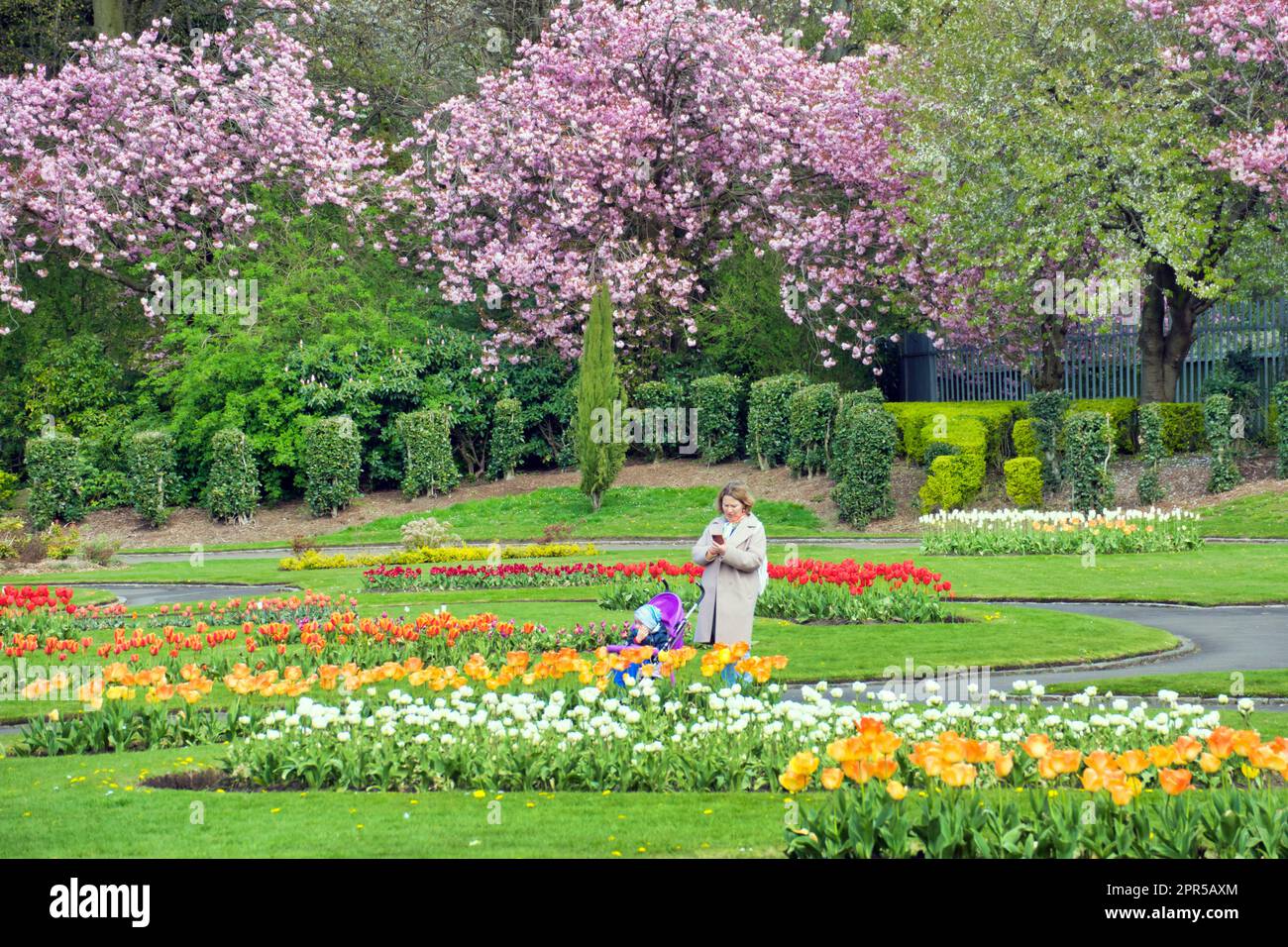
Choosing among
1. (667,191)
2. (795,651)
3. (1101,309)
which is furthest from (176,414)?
(795,651)

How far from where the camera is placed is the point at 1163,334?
103ft

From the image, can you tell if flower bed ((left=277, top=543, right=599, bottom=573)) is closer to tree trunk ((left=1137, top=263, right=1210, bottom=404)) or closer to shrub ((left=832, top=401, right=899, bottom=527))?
shrub ((left=832, top=401, right=899, bottom=527))

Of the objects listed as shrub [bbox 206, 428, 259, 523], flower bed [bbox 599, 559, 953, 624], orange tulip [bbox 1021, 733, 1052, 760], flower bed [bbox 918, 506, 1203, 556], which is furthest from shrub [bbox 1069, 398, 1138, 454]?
orange tulip [bbox 1021, 733, 1052, 760]

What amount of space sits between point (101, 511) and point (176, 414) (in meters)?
2.65

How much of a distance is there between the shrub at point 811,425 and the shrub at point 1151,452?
6148 millimetres

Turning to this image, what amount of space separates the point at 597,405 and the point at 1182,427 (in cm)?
1113

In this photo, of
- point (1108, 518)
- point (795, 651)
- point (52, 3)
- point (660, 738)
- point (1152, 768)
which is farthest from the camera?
point (52, 3)

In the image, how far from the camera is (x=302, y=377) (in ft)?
112

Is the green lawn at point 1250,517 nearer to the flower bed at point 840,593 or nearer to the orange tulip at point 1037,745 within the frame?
the flower bed at point 840,593

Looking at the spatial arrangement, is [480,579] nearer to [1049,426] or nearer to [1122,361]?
[1049,426]

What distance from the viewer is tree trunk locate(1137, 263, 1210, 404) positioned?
30.8m

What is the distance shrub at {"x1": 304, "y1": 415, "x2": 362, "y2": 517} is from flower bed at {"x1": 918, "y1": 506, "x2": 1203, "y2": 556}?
44.3 ft

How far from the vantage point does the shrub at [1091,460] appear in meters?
27.0
